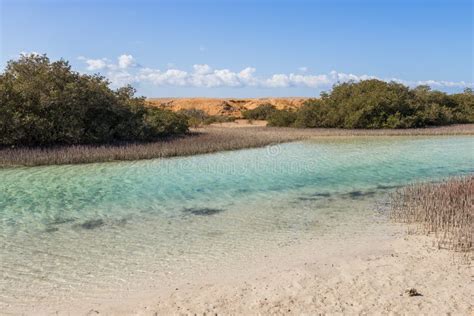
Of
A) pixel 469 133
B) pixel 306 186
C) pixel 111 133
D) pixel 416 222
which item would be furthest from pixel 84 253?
pixel 469 133

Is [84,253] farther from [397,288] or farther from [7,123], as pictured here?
[7,123]

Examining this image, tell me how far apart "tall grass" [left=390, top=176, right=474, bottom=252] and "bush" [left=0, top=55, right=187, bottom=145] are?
56.9ft

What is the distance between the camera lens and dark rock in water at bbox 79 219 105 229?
9.59 m

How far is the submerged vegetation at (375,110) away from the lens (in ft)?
132

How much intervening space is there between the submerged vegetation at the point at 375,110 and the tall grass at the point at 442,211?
28800 mm

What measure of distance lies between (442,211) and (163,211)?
6.20m

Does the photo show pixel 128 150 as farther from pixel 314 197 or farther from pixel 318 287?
pixel 318 287

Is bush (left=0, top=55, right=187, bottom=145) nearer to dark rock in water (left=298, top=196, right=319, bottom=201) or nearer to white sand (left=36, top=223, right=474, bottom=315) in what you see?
dark rock in water (left=298, top=196, right=319, bottom=201)

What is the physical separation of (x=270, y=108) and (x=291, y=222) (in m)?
44.0

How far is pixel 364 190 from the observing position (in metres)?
13.3

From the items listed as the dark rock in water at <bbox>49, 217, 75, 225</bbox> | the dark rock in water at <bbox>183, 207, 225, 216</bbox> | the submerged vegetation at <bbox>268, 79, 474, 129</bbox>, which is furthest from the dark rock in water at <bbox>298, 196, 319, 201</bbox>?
the submerged vegetation at <bbox>268, 79, 474, 129</bbox>

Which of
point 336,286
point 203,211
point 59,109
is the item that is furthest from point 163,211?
point 59,109

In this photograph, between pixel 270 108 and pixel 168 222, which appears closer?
pixel 168 222

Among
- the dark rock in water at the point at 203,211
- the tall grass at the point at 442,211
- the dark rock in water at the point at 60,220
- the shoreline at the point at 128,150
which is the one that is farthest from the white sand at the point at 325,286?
the shoreline at the point at 128,150
